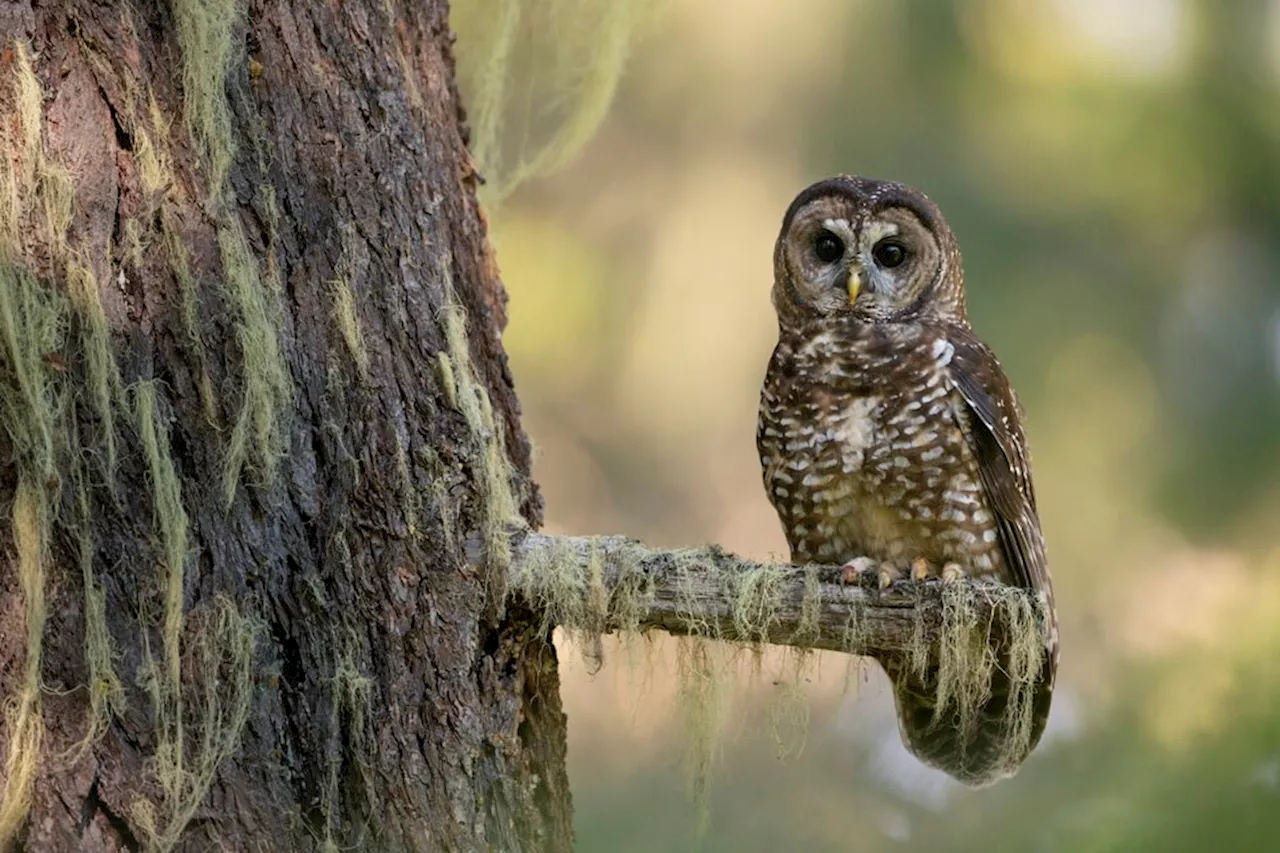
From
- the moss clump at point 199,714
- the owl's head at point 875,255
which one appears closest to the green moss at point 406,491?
the moss clump at point 199,714

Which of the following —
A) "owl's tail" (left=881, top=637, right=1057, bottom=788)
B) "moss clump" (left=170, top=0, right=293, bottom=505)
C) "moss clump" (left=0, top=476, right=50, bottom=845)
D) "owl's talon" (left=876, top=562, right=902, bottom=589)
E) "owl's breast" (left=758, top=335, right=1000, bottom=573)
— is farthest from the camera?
"owl's breast" (left=758, top=335, right=1000, bottom=573)

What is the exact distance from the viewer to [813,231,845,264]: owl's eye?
3471mm

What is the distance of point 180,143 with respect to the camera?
241cm

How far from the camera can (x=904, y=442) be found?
314 cm

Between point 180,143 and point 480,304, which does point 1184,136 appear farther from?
point 180,143

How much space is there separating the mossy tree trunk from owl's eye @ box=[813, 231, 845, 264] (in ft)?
3.52

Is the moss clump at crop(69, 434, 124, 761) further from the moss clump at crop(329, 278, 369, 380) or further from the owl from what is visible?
the owl

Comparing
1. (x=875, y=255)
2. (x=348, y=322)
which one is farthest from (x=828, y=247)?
(x=348, y=322)

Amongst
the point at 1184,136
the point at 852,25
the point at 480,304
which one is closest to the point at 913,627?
the point at 480,304

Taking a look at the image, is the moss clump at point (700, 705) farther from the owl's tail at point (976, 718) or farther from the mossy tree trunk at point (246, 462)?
the owl's tail at point (976, 718)

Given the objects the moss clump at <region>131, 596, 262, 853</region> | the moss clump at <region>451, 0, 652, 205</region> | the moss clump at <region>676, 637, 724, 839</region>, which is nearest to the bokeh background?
the moss clump at <region>451, 0, 652, 205</region>

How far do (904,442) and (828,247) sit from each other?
1.97 feet

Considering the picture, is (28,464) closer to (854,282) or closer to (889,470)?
(889,470)

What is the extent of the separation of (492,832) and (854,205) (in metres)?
1.72
